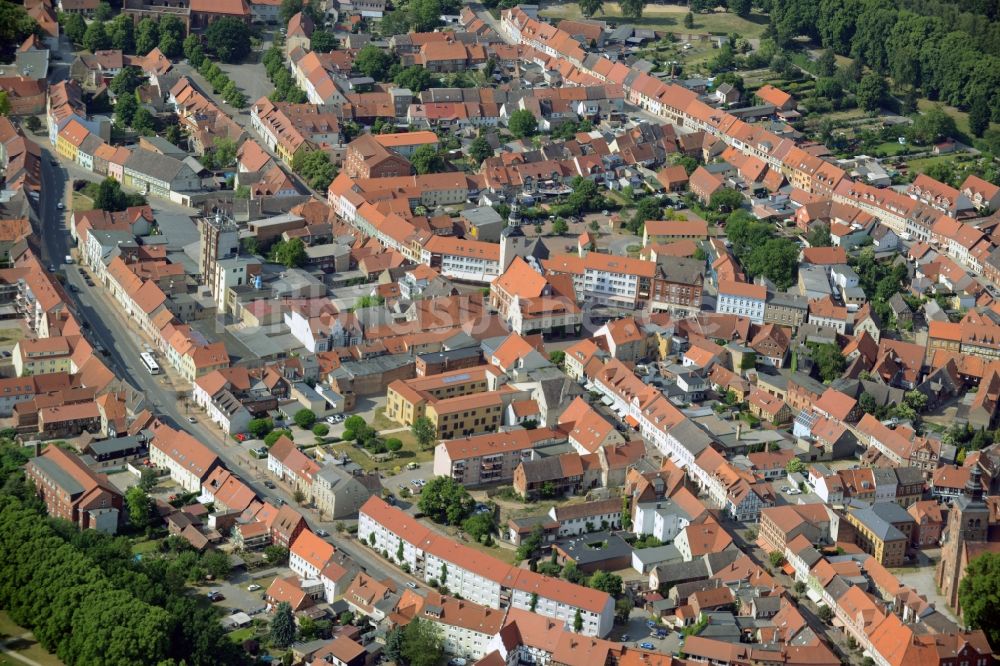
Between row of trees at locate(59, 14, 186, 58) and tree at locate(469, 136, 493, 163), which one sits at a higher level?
row of trees at locate(59, 14, 186, 58)

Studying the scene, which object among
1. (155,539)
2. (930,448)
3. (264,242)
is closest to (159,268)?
(264,242)

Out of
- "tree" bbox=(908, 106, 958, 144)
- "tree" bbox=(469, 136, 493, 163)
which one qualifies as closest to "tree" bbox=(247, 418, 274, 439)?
"tree" bbox=(469, 136, 493, 163)

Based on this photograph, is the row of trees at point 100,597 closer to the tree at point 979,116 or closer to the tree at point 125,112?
the tree at point 125,112

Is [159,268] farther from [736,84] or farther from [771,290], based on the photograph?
[736,84]

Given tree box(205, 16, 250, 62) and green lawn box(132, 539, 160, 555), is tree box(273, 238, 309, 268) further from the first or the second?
tree box(205, 16, 250, 62)

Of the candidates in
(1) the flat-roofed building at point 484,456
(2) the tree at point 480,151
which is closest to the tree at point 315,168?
(2) the tree at point 480,151
